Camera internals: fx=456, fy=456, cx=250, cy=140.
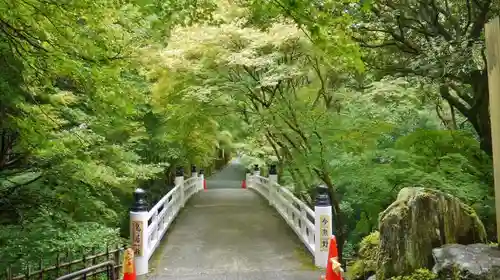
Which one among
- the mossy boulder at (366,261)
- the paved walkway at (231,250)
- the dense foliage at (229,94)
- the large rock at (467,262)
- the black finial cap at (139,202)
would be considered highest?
the dense foliage at (229,94)

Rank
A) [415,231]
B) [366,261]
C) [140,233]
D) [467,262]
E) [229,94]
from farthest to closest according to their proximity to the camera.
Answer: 1. [229,94]
2. [140,233]
3. [366,261]
4. [415,231]
5. [467,262]

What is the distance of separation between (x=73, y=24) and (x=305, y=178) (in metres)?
9.80

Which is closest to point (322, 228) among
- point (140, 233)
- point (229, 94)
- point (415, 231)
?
point (415, 231)

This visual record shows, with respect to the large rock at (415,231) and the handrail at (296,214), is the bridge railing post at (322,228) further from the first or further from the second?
the large rock at (415,231)

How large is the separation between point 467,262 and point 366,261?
7.10 ft

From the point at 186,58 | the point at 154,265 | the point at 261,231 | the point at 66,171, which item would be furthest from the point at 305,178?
the point at 66,171

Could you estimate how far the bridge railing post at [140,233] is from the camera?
8.03 metres

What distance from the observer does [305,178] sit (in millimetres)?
14352

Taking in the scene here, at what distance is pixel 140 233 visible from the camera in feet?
26.9

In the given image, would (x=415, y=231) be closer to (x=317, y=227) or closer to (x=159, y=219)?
(x=317, y=227)

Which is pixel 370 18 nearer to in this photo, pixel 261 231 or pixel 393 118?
pixel 393 118

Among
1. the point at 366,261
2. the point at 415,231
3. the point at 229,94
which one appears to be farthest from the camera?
the point at 229,94

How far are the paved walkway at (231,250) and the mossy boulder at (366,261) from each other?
2.98 feet


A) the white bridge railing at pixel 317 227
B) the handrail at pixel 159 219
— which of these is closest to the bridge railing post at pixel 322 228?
the white bridge railing at pixel 317 227
